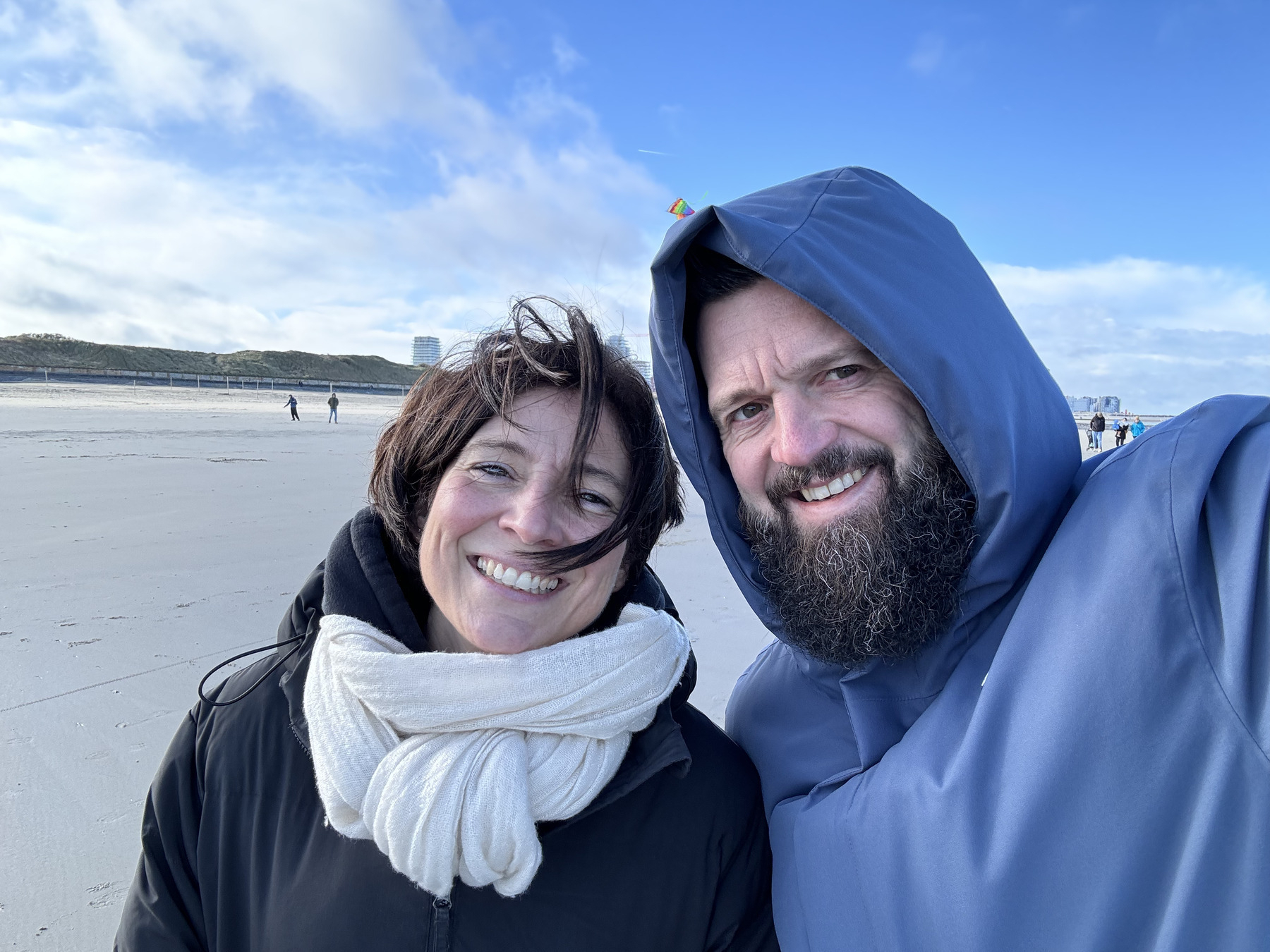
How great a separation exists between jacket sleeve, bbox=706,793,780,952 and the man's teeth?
31.6 inches

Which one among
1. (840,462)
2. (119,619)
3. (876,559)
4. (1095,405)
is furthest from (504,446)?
(1095,405)

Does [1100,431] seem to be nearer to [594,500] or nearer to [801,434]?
[801,434]

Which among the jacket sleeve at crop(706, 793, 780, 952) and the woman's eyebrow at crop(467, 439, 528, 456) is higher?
the woman's eyebrow at crop(467, 439, 528, 456)

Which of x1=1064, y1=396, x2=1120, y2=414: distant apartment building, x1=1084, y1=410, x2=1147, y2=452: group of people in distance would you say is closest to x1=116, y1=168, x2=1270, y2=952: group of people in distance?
x1=1084, y1=410, x2=1147, y2=452: group of people in distance

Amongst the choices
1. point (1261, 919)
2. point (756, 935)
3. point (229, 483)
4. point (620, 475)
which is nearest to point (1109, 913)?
point (1261, 919)

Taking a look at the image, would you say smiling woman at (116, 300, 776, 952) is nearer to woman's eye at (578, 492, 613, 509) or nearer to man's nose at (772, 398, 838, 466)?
woman's eye at (578, 492, 613, 509)

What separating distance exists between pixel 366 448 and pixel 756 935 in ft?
57.4

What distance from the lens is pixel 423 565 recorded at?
1693mm

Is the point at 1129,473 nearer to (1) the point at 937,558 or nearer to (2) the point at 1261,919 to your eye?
(1) the point at 937,558

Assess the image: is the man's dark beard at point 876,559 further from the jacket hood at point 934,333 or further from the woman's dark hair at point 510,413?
the woman's dark hair at point 510,413

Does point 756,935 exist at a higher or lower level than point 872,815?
lower

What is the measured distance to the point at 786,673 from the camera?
2.00m

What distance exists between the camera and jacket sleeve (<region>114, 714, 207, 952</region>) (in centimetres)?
147

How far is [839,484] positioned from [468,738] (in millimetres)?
1124
